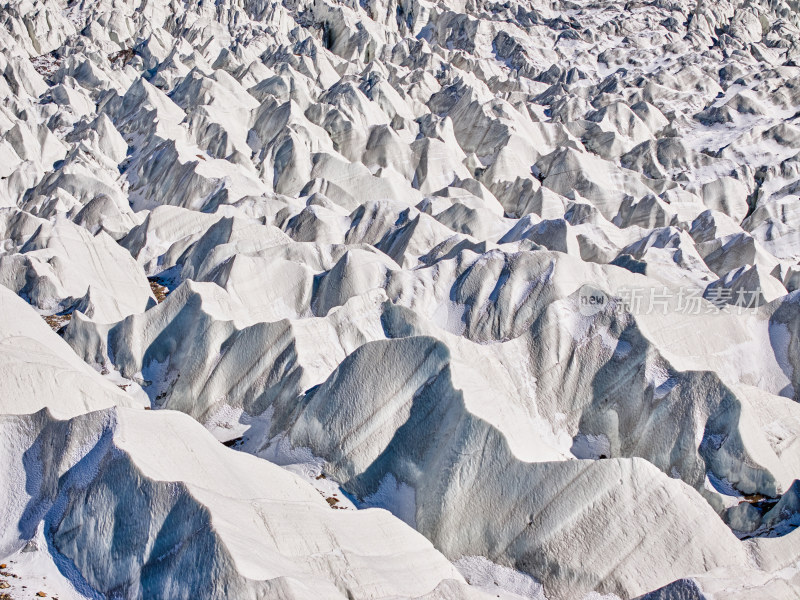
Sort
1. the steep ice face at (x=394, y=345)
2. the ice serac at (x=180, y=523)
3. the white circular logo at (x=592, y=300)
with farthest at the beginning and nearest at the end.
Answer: the white circular logo at (x=592, y=300) < the steep ice face at (x=394, y=345) < the ice serac at (x=180, y=523)

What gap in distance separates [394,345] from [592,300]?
506 centimetres

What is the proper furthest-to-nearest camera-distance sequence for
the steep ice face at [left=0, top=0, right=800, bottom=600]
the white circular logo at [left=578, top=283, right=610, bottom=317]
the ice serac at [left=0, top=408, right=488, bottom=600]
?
1. the white circular logo at [left=578, top=283, right=610, bottom=317]
2. the steep ice face at [left=0, top=0, right=800, bottom=600]
3. the ice serac at [left=0, top=408, right=488, bottom=600]

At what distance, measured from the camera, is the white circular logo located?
54.1 ft

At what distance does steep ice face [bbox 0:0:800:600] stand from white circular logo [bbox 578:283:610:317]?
0.06 meters

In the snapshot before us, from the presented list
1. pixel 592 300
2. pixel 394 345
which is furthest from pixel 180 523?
pixel 592 300

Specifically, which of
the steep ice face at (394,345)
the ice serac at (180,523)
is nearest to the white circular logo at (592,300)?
the steep ice face at (394,345)

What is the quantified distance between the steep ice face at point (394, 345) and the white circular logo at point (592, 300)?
65 mm

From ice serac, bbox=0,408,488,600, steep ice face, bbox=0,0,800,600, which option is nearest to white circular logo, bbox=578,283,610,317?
steep ice face, bbox=0,0,800,600

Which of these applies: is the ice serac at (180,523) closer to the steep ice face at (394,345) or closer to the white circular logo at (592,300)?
the steep ice face at (394,345)

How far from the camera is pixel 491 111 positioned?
45969mm

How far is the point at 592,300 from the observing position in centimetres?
1670

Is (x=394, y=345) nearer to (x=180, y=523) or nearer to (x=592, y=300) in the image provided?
(x=592, y=300)

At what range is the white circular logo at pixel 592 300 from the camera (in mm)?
16500

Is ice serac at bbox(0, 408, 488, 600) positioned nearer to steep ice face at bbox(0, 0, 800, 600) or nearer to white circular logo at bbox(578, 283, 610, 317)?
steep ice face at bbox(0, 0, 800, 600)
